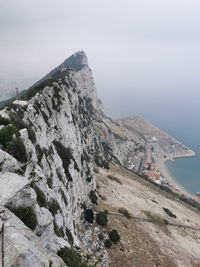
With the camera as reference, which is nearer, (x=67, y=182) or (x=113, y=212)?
(x=67, y=182)

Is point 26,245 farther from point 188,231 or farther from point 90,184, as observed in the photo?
point 188,231

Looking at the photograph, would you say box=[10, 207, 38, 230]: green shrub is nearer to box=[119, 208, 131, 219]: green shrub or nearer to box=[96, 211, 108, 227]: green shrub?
box=[96, 211, 108, 227]: green shrub

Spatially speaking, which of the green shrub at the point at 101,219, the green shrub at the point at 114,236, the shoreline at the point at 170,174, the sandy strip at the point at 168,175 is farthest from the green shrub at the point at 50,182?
the sandy strip at the point at 168,175

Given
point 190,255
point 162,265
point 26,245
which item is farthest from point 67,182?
point 190,255

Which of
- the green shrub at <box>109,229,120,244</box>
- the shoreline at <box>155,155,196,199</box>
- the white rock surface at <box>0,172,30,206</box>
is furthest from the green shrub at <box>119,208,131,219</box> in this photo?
the shoreline at <box>155,155,196,199</box>

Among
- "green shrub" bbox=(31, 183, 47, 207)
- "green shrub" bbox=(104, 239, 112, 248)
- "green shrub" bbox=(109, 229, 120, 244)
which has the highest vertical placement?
"green shrub" bbox=(31, 183, 47, 207)

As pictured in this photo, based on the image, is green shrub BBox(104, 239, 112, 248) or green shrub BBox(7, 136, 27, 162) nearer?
green shrub BBox(7, 136, 27, 162)

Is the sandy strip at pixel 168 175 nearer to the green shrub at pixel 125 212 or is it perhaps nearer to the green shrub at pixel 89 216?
the green shrub at pixel 125 212
